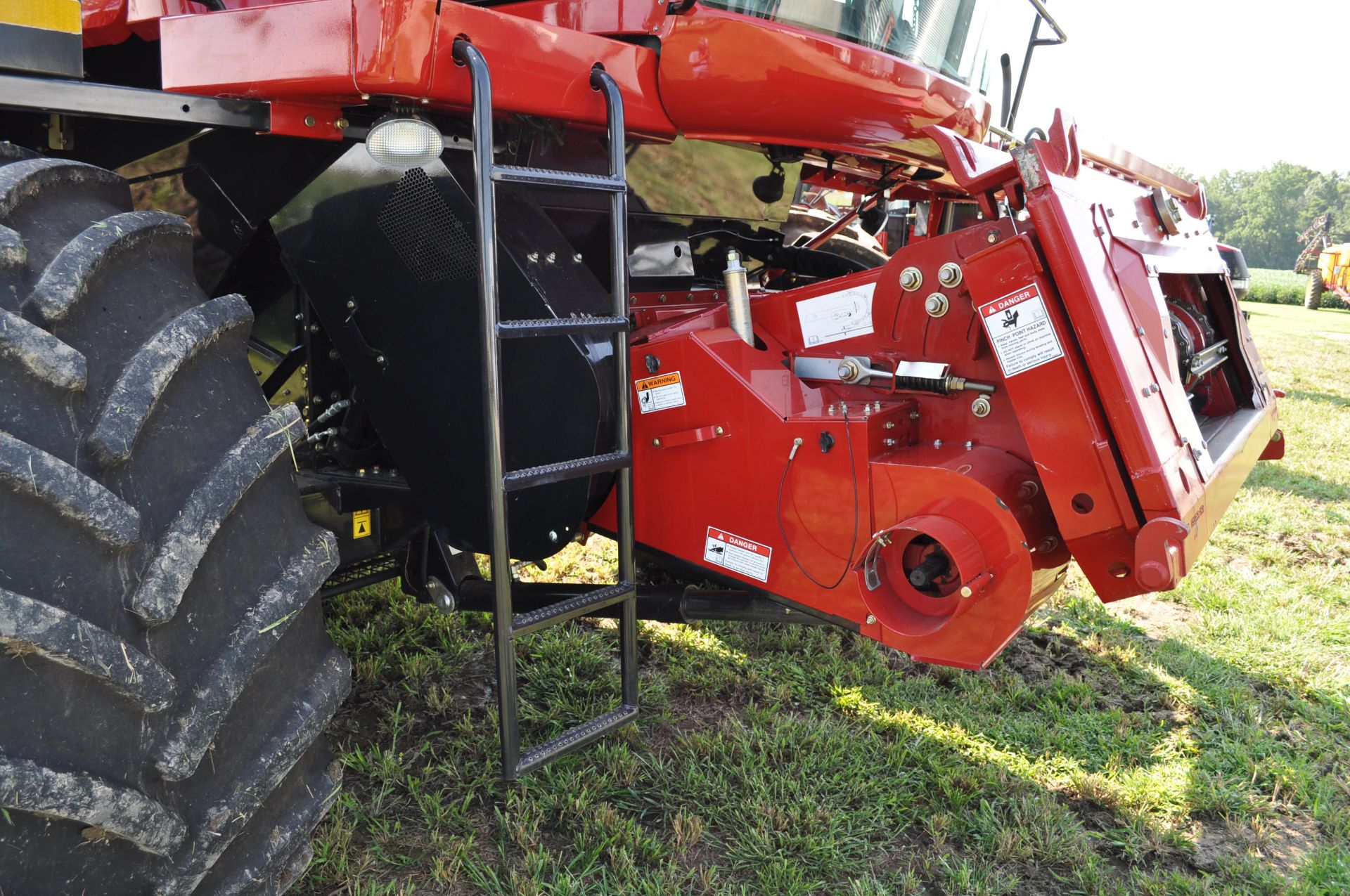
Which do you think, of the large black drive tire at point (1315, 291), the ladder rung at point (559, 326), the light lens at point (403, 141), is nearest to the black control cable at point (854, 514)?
the ladder rung at point (559, 326)

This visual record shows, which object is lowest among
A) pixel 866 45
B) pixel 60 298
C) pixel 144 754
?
pixel 144 754

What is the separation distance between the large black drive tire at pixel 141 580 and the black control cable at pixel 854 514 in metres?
1.00

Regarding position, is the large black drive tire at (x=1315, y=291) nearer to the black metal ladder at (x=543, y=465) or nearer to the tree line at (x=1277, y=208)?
the tree line at (x=1277, y=208)

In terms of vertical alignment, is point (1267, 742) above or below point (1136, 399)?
below

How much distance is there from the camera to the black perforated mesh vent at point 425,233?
2.00 m

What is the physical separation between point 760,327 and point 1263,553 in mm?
3210

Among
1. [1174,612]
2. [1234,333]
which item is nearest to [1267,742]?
[1174,612]

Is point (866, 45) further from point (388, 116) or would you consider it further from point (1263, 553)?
point (1263, 553)

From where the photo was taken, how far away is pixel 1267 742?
2.83 metres

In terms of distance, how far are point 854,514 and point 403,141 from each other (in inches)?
47.6

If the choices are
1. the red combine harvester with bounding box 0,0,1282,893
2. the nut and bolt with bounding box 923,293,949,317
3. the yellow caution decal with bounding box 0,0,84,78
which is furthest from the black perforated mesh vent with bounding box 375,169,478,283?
the nut and bolt with bounding box 923,293,949,317

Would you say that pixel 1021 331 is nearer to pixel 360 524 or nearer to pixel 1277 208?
pixel 360 524

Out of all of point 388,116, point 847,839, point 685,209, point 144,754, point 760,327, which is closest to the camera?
point 144,754

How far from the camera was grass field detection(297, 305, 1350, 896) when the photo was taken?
2186mm
